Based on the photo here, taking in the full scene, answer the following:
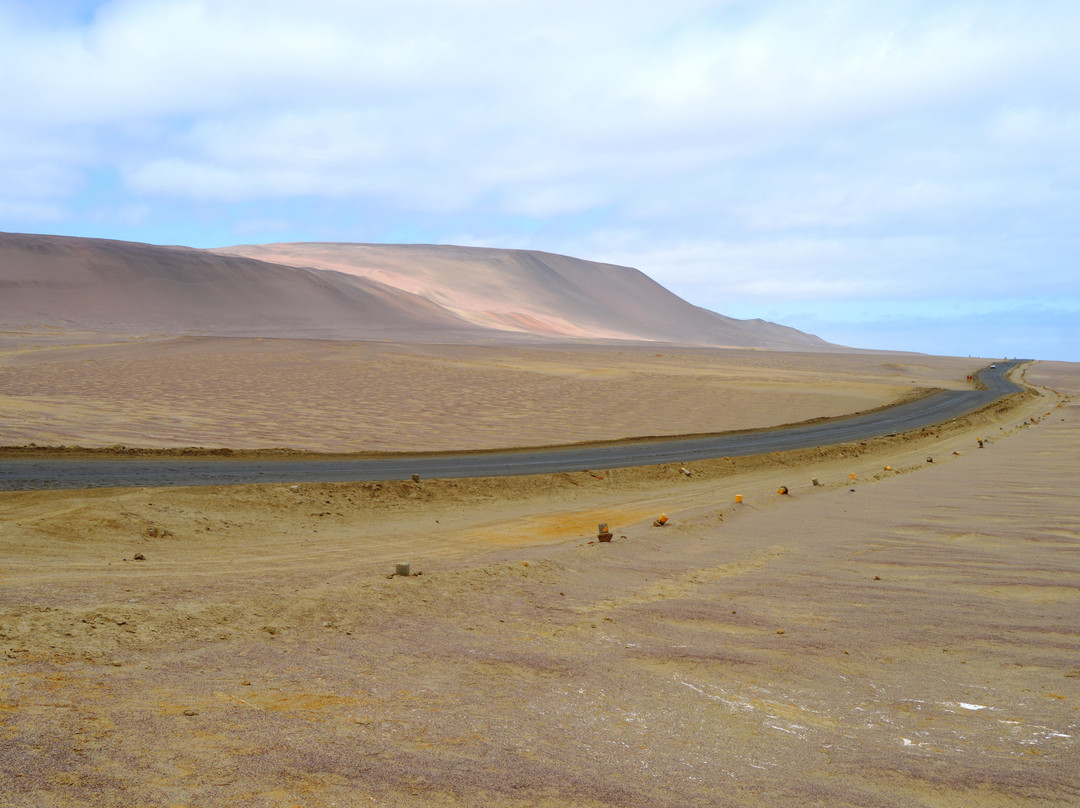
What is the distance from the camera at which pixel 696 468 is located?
17.0 meters

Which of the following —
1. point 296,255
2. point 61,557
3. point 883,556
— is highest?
point 296,255

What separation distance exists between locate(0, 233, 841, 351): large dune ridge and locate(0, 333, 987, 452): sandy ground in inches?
1590

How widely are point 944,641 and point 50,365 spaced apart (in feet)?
123

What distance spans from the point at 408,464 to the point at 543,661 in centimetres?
1110

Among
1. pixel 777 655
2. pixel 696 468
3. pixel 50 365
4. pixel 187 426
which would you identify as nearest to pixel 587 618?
pixel 777 655

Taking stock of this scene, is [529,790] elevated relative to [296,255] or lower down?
lower down

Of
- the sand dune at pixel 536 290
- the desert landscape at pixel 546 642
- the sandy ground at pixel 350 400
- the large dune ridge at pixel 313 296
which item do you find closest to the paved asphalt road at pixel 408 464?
the desert landscape at pixel 546 642

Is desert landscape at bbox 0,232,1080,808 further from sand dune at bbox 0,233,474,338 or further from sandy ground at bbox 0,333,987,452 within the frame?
sand dune at bbox 0,233,474,338

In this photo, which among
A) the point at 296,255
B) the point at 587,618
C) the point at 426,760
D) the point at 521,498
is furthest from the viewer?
the point at 296,255

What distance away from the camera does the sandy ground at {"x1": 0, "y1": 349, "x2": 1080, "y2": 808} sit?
3508 millimetres

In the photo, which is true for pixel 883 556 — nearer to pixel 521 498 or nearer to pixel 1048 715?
pixel 1048 715

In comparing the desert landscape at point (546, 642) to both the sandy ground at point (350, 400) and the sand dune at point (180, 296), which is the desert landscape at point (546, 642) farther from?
the sand dune at point (180, 296)

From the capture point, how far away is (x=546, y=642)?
573 cm

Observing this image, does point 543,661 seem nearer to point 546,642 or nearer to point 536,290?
point 546,642
